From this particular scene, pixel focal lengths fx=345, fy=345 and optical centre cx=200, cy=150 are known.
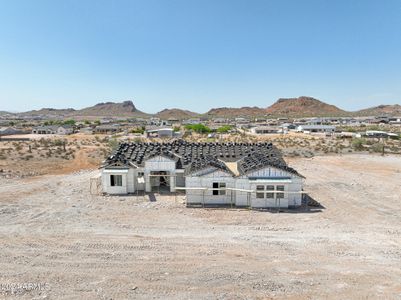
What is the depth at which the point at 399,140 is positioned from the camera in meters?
67.6

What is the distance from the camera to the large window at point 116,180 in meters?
24.9

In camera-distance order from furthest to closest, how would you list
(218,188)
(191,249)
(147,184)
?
(147,184)
(218,188)
(191,249)

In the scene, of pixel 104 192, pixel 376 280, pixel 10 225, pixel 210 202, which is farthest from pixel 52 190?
pixel 376 280

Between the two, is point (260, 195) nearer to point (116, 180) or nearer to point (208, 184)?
point (208, 184)

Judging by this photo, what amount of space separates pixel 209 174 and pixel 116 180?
295 inches

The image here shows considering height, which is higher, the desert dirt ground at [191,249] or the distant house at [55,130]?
the distant house at [55,130]

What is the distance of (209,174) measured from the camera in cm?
2147

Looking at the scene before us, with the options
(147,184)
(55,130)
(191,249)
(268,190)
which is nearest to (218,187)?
(268,190)

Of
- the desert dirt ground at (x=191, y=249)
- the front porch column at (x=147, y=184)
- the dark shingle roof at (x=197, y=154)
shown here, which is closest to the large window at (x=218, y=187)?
the desert dirt ground at (x=191, y=249)

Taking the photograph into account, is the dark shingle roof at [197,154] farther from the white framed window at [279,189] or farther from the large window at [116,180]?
the white framed window at [279,189]

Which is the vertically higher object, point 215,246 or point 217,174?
point 217,174

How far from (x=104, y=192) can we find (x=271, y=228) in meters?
13.1

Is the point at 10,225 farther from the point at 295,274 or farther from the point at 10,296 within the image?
the point at 295,274

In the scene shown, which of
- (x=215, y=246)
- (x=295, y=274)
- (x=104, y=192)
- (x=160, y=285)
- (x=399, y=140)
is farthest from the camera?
(x=399, y=140)
